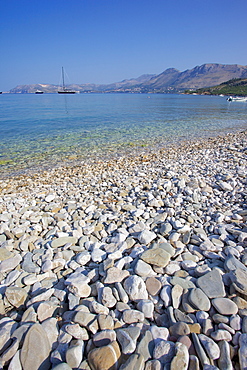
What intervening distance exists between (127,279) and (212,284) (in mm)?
1044

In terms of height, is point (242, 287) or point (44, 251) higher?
point (242, 287)

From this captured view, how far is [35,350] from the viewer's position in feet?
6.27

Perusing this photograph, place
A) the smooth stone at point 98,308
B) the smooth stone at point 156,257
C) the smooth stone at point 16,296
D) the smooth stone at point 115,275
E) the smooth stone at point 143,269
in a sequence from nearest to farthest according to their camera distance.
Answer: the smooth stone at point 98,308 < the smooth stone at point 16,296 < the smooth stone at point 115,275 < the smooth stone at point 143,269 < the smooth stone at point 156,257

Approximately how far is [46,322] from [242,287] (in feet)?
7.34

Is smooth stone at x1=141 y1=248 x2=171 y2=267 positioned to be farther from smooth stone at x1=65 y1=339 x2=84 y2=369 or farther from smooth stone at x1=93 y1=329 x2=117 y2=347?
smooth stone at x1=65 y1=339 x2=84 y2=369

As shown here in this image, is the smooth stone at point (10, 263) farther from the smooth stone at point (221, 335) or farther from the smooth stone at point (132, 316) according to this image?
the smooth stone at point (221, 335)

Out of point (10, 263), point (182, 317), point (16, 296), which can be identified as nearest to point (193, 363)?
point (182, 317)

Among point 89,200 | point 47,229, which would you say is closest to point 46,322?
point 47,229

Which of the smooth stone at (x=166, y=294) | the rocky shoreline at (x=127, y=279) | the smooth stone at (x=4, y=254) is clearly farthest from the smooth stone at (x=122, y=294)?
the smooth stone at (x=4, y=254)

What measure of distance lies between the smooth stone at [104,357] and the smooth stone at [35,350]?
41cm

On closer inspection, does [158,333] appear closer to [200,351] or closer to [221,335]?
[200,351]

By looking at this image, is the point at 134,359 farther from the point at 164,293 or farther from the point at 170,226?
the point at 170,226

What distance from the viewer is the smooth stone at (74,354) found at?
1821 mm

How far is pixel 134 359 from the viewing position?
5.89 ft
